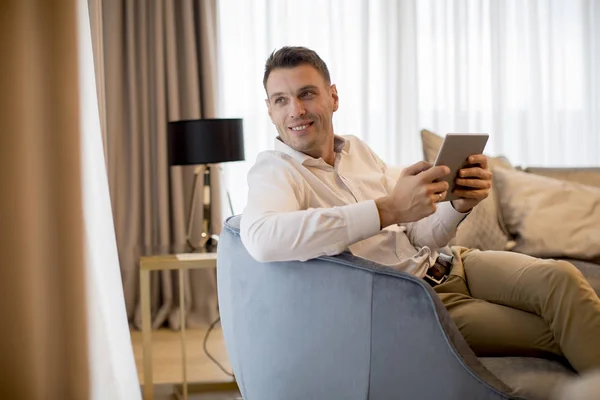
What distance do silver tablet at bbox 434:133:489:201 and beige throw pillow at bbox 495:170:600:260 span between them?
1.20 m

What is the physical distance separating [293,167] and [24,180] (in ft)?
2.22

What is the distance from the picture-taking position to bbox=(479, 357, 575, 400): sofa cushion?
1.60 metres

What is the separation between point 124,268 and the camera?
405 cm

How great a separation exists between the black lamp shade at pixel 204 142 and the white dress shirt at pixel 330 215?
3.06 ft

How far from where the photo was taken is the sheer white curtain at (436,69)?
4254 mm

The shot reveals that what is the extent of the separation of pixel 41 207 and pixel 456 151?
1047 millimetres

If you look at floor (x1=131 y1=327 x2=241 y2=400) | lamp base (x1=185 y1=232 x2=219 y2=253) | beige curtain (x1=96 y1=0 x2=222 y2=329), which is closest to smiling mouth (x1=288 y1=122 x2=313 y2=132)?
lamp base (x1=185 y1=232 x2=219 y2=253)

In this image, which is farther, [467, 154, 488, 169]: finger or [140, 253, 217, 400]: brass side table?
[140, 253, 217, 400]: brass side table

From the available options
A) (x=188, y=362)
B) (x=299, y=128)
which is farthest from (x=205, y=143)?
(x=299, y=128)

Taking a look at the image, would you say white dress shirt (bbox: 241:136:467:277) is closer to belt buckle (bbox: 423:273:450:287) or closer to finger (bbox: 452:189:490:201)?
belt buckle (bbox: 423:273:450:287)

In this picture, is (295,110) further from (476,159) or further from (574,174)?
(574,174)

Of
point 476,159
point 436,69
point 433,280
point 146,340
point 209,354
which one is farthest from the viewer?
point 436,69

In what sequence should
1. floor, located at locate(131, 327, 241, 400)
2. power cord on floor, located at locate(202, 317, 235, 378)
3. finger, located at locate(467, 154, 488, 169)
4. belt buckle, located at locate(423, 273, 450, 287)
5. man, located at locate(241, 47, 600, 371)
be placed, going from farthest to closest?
power cord on floor, located at locate(202, 317, 235, 378) < floor, located at locate(131, 327, 241, 400) < belt buckle, located at locate(423, 273, 450, 287) < finger, located at locate(467, 154, 488, 169) < man, located at locate(241, 47, 600, 371)

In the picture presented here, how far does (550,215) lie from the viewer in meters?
3.06
